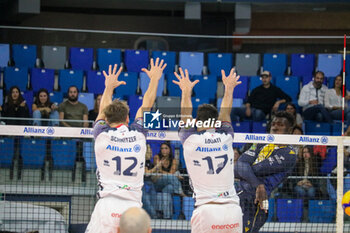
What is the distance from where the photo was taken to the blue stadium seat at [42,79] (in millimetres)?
14656

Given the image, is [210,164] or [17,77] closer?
[210,164]

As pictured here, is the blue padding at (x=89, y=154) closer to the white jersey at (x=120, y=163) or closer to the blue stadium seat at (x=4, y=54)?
the blue stadium seat at (x=4, y=54)

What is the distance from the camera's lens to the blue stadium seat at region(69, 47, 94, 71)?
1538 cm

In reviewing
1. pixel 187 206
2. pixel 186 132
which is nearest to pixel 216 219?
pixel 186 132

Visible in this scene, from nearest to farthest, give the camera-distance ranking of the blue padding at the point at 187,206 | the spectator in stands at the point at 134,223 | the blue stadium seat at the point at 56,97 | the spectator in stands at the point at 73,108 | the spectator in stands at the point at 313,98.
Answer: the spectator in stands at the point at 134,223, the blue padding at the point at 187,206, the spectator in stands at the point at 73,108, the spectator in stands at the point at 313,98, the blue stadium seat at the point at 56,97

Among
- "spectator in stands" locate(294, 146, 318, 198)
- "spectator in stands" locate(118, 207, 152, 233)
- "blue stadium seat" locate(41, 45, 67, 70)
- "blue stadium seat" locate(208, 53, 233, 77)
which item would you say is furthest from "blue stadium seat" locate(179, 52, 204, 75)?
"spectator in stands" locate(118, 207, 152, 233)

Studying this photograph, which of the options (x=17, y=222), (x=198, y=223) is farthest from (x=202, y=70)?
(x=198, y=223)

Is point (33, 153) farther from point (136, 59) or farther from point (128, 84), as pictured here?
point (136, 59)

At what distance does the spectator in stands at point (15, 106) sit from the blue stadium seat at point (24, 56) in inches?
79.5

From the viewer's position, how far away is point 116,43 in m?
15.9

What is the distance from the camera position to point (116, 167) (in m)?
6.96

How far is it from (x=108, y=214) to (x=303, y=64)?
1005 cm

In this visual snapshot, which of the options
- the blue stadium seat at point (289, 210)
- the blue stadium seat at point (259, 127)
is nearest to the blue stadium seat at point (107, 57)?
the blue stadium seat at point (259, 127)

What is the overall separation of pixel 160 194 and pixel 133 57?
4997 millimetres
